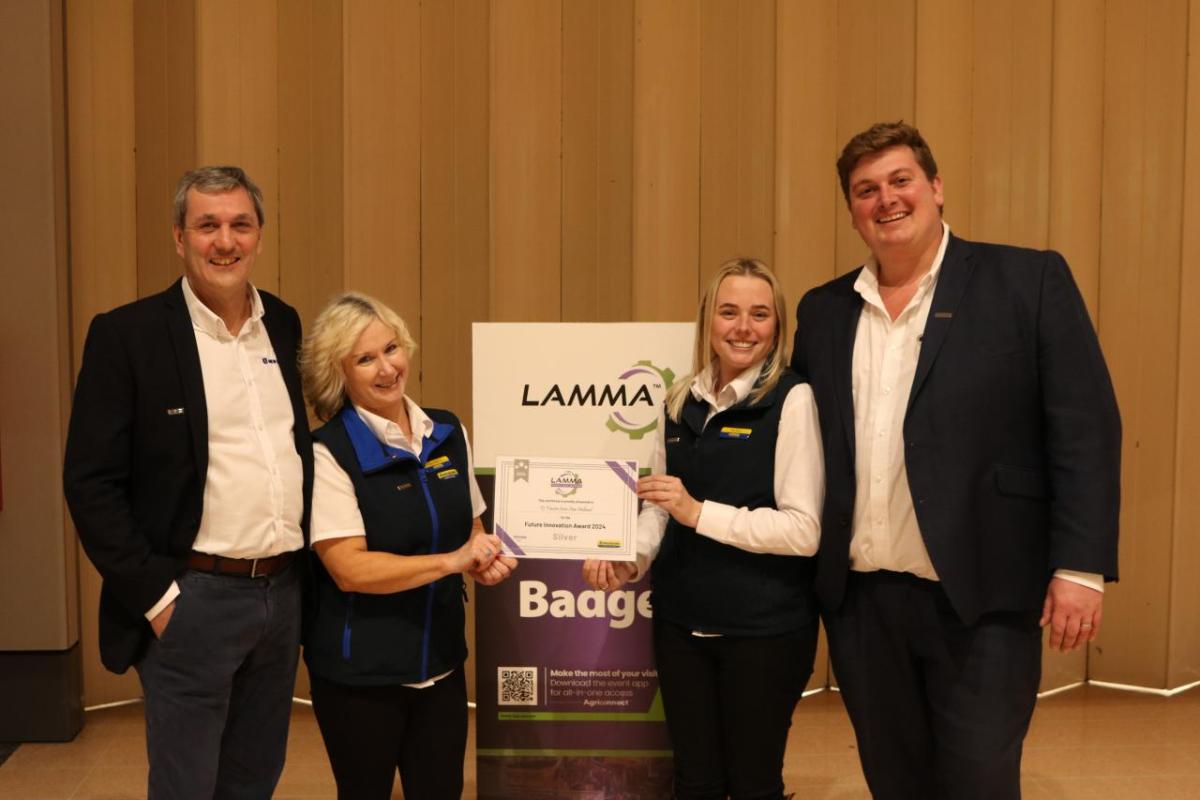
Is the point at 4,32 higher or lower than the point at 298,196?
higher

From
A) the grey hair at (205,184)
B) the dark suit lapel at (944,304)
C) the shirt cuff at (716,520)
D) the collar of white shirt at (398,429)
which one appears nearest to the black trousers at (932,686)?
the shirt cuff at (716,520)

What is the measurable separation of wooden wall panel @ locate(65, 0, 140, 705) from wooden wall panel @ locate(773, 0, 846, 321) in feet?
8.71

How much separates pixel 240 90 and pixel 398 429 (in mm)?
2411

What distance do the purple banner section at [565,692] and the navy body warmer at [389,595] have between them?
0.48 m

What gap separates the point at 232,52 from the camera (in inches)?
157

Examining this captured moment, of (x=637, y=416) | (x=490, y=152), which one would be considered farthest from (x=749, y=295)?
(x=490, y=152)

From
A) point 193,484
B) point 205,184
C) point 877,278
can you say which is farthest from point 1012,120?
point 193,484

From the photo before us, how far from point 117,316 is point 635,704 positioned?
1660 mm

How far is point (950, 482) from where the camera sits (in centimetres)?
209

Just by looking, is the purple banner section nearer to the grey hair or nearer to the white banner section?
the white banner section

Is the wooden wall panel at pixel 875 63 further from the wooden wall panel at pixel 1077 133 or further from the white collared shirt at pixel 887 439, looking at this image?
the white collared shirt at pixel 887 439

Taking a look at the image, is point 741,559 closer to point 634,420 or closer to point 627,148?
point 634,420

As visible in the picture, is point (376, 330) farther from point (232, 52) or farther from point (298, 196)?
point (232, 52)

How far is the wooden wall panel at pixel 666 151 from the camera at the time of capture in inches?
161
